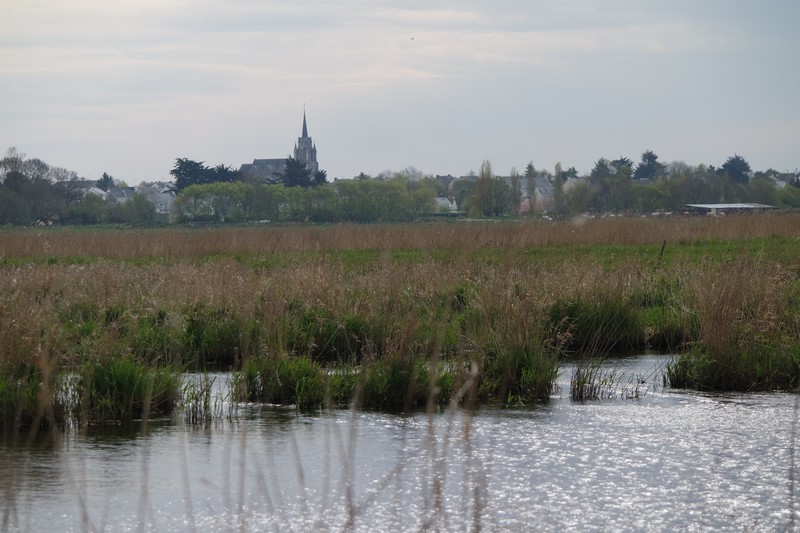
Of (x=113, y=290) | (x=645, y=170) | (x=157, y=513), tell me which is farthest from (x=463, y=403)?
(x=645, y=170)

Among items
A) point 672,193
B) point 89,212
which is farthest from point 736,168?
point 89,212

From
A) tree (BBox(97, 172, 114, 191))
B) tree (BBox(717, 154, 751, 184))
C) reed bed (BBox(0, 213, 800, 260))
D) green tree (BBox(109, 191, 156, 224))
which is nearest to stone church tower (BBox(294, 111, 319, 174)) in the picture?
tree (BBox(97, 172, 114, 191))

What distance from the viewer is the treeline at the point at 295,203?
68250 millimetres

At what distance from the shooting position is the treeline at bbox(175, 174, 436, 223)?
224 feet

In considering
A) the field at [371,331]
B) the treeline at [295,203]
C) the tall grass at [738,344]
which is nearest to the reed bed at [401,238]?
the field at [371,331]

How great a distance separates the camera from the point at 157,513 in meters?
6.75

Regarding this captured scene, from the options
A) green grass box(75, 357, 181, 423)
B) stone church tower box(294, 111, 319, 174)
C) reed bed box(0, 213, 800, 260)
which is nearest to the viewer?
green grass box(75, 357, 181, 423)

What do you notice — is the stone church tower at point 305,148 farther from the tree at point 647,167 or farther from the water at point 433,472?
the water at point 433,472

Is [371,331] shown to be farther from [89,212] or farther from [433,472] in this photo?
[89,212]

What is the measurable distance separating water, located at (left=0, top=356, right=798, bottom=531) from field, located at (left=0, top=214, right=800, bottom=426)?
404mm

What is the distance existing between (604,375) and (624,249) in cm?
1261

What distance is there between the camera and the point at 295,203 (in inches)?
2803

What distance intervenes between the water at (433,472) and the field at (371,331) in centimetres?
40

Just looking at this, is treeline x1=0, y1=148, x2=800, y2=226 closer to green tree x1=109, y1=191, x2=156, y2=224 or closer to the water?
green tree x1=109, y1=191, x2=156, y2=224
